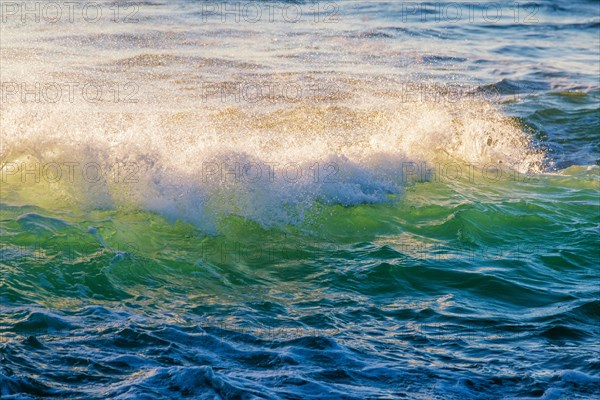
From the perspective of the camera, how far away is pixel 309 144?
10188 millimetres

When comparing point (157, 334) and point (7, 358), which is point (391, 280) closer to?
point (157, 334)

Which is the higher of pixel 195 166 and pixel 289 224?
pixel 195 166

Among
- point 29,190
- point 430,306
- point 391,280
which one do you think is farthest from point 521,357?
point 29,190

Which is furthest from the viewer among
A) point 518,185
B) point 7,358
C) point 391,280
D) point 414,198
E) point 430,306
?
point 518,185

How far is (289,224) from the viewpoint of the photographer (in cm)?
846

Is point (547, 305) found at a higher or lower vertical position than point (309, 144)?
lower

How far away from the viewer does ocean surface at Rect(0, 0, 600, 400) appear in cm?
540

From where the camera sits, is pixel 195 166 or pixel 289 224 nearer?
pixel 289 224

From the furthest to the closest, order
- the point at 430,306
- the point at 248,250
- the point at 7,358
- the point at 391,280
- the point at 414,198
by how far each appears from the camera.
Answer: the point at 414,198 → the point at 248,250 → the point at 391,280 → the point at 430,306 → the point at 7,358

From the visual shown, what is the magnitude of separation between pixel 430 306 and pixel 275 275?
145cm

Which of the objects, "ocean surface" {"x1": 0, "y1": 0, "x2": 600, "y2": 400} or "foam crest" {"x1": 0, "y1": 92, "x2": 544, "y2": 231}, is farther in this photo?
"foam crest" {"x1": 0, "y1": 92, "x2": 544, "y2": 231}

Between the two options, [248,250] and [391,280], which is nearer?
[391,280]

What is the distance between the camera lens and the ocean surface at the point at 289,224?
540 centimetres

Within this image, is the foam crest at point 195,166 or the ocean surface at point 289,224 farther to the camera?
the foam crest at point 195,166
